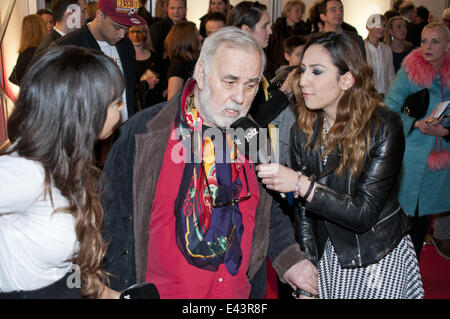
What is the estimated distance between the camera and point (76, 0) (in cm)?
497

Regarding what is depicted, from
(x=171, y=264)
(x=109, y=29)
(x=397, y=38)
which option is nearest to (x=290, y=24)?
(x=397, y=38)

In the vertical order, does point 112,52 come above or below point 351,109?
above

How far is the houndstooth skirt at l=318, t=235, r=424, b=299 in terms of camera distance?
234 cm

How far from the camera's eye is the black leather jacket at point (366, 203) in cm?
225

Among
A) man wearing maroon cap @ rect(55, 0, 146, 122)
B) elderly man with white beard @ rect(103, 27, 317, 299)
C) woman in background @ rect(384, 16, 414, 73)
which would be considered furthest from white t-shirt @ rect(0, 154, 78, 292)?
woman in background @ rect(384, 16, 414, 73)

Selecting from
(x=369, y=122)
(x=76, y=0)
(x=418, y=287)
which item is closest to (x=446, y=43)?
(x=369, y=122)

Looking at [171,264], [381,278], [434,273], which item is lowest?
[434,273]

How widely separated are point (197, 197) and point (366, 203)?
2.59 ft

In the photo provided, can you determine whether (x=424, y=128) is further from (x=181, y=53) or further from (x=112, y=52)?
(x=112, y=52)

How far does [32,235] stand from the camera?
1.60 m

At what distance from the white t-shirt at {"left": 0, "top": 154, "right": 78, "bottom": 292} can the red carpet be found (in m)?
3.45

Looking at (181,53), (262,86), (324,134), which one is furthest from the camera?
(181,53)

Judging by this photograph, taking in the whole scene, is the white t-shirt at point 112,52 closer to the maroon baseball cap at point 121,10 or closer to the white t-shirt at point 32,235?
the maroon baseball cap at point 121,10

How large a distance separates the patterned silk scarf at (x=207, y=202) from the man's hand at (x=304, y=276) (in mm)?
305
